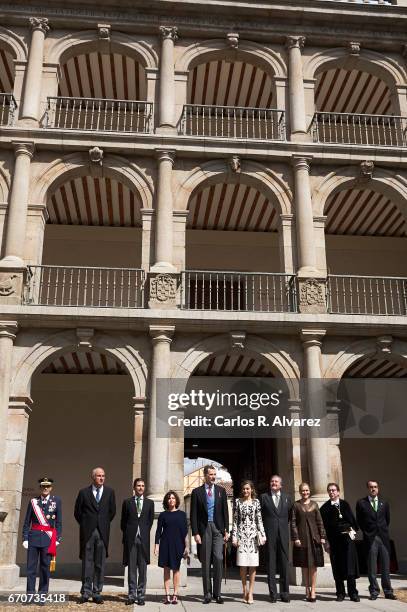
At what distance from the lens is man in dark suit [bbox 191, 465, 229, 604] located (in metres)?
7.80

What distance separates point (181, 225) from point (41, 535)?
6.98 metres

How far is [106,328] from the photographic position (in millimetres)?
11586

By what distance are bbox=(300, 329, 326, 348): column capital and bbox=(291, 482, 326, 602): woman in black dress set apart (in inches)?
A: 164

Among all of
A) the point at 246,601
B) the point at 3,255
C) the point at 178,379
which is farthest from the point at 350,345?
the point at 3,255

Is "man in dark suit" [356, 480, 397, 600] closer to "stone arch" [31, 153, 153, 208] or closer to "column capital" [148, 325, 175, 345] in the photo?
"column capital" [148, 325, 175, 345]

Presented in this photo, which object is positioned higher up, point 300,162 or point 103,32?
point 103,32

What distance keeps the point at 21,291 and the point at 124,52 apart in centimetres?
650

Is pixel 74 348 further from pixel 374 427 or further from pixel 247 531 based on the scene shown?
pixel 374 427

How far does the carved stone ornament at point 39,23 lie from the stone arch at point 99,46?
1.32 feet

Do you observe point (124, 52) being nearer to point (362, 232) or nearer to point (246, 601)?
→ point (362, 232)

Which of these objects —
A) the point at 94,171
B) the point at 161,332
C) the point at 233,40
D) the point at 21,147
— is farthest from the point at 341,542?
the point at 233,40

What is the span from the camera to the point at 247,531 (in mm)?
7750

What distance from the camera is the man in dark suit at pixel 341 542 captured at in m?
8.15

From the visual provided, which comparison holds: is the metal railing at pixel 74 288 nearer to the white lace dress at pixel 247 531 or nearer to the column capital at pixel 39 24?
the white lace dress at pixel 247 531
